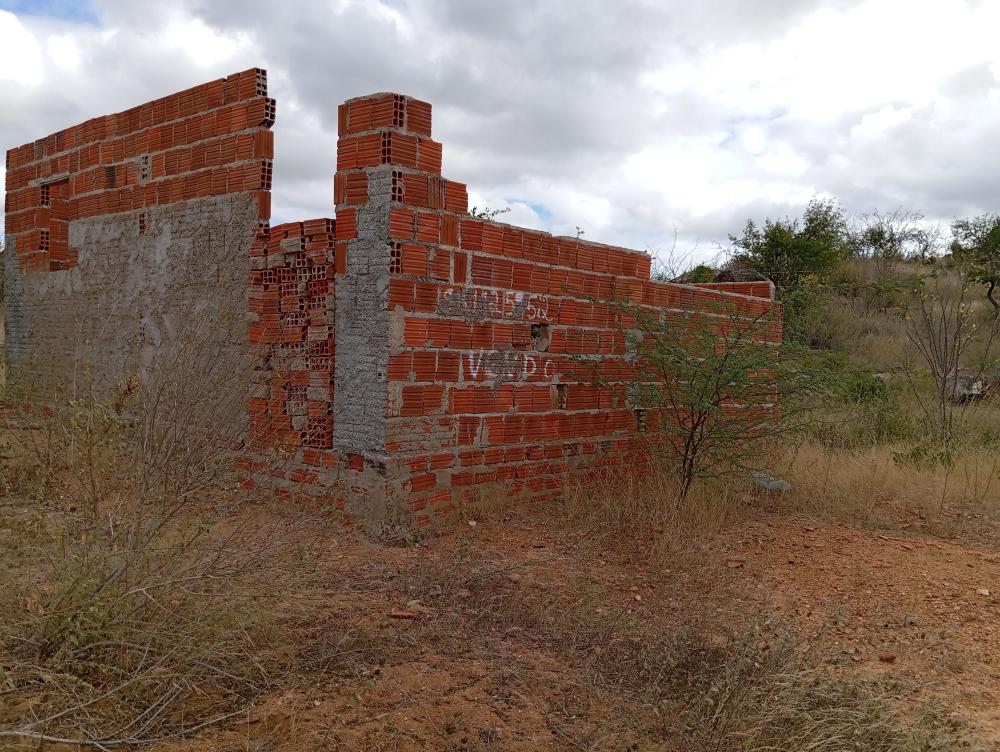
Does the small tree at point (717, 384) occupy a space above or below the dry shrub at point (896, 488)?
above

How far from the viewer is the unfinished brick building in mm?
5156

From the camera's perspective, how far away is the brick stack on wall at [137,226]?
5.98m

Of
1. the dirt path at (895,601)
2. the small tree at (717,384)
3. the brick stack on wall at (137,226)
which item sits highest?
the brick stack on wall at (137,226)

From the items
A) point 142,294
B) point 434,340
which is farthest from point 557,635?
point 142,294

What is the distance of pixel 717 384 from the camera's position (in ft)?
18.6

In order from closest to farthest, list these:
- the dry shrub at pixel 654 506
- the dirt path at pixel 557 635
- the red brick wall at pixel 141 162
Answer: the dirt path at pixel 557 635, the dry shrub at pixel 654 506, the red brick wall at pixel 141 162

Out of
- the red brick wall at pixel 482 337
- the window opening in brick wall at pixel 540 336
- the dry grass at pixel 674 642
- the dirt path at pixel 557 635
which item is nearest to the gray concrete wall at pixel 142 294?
the red brick wall at pixel 482 337

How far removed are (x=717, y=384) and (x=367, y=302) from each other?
2.54 m

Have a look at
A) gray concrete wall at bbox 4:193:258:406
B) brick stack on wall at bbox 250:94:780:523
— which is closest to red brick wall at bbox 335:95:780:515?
brick stack on wall at bbox 250:94:780:523

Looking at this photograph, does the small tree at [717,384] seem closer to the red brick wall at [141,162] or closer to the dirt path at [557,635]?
the dirt path at [557,635]

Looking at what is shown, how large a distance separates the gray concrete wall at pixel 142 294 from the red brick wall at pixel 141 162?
147 millimetres

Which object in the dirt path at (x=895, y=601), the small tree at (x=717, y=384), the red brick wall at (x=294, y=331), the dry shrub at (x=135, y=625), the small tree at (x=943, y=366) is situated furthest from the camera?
the small tree at (x=943, y=366)

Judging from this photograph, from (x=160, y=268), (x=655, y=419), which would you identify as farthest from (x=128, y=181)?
(x=655, y=419)

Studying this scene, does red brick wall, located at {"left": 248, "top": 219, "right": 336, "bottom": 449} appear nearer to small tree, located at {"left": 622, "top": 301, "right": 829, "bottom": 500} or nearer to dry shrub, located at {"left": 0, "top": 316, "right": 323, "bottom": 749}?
dry shrub, located at {"left": 0, "top": 316, "right": 323, "bottom": 749}
